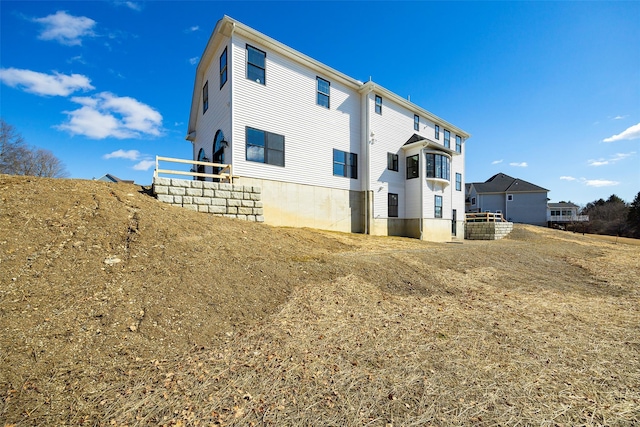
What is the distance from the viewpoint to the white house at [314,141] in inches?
483

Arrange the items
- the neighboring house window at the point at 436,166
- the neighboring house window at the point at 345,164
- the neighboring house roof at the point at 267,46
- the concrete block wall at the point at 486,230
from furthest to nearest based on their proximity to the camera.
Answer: the concrete block wall at the point at 486,230, the neighboring house window at the point at 436,166, the neighboring house window at the point at 345,164, the neighboring house roof at the point at 267,46

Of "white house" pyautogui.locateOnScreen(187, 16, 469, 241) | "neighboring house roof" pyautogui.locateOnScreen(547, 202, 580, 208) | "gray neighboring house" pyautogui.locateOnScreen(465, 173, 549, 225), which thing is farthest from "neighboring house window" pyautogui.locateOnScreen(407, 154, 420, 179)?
"neighboring house roof" pyautogui.locateOnScreen(547, 202, 580, 208)

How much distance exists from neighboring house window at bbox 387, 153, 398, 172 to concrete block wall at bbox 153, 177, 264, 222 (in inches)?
421

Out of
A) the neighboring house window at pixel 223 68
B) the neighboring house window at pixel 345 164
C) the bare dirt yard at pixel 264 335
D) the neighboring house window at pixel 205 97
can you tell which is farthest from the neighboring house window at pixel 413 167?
the neighboring house window at pixel 205 97

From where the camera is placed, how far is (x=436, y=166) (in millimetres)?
18547

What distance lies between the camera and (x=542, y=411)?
95.6 inches

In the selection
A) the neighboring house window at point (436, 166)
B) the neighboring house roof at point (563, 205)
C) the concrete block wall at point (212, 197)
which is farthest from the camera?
the neighboring house roof at point (563, 205)

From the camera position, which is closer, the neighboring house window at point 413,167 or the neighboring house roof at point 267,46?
the neighboring house roof at point 267,46

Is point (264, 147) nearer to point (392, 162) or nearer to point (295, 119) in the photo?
point (295, 119)

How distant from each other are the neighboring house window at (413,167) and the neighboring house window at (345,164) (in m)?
4.59

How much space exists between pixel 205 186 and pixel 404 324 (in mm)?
7949

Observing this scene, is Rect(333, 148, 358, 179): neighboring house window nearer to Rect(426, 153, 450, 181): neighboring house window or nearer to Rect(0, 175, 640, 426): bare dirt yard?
Rect(426, 153, 450, 181): neighboring house window

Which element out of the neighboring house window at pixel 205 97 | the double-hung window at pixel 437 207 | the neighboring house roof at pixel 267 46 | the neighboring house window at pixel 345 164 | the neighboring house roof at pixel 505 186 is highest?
the neighboring house roof at pixel 267 46

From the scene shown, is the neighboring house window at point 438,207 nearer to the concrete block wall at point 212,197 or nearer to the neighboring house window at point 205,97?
the concrete block wall at point 212,197
